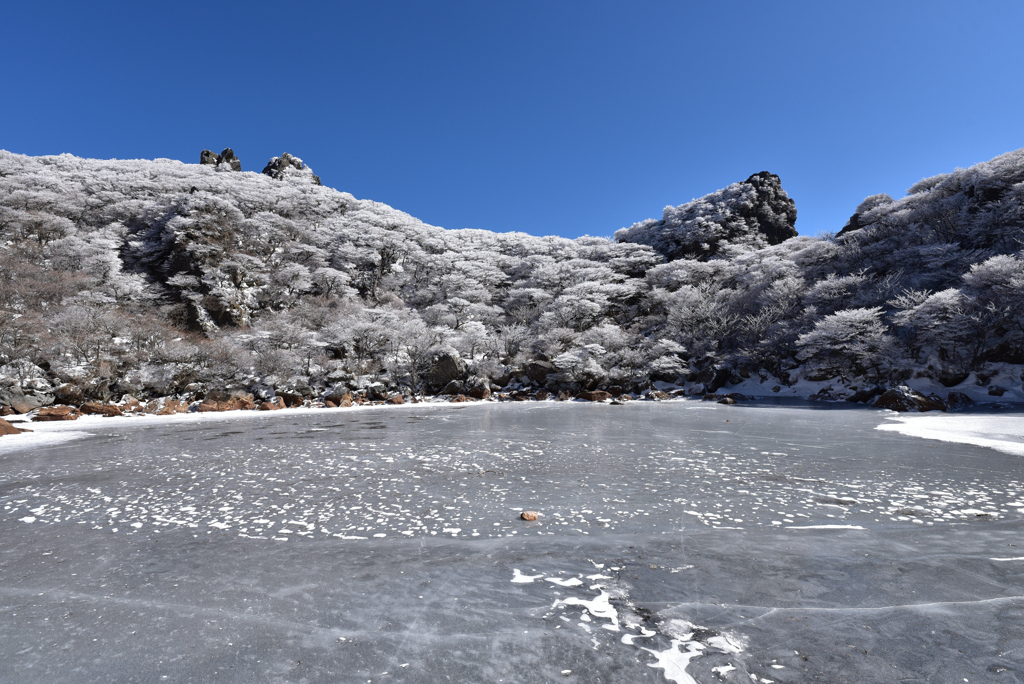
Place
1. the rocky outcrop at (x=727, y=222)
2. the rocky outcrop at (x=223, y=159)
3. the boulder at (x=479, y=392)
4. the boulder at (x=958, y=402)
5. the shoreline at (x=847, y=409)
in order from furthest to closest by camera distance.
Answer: the rocky outcrop at (x=223, y=159) → the rocky outcrop at (x=727, y=222) → the boulder at (x=479, y=392) → the boulder at (x=958, y=402) → the shoreline at (x=847, y=409)

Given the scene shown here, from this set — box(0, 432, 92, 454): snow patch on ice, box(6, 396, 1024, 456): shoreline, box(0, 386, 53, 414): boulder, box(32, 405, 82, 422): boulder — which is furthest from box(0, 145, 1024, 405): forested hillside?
box(0, 432, 92, 454): snow patch on ice

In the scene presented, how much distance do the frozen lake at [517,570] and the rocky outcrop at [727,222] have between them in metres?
49.8

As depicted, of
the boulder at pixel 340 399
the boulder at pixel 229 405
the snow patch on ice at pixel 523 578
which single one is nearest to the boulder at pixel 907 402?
the snow patch on ice at pixel 523 578

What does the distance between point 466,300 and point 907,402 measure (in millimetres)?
33362

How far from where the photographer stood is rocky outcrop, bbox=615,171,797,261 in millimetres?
53219

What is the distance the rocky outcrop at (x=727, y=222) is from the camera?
5322 centimetres

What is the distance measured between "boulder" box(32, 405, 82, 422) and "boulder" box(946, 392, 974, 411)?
3517 cm

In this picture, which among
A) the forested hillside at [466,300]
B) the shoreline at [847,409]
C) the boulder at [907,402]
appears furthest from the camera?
the forested hillside at [466,300]

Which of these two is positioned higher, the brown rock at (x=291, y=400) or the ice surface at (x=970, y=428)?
the ice surface at (x=970, y=428)

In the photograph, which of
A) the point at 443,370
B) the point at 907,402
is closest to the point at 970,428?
the point at 907,402

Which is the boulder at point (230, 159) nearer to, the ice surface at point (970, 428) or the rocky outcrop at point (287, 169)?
the rocky outcrop at point (287, 169)

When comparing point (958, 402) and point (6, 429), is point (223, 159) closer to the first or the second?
point (6, 429)

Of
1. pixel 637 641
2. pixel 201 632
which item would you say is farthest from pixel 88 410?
pixel 637 641

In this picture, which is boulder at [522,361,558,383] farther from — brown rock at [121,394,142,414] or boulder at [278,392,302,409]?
brown rock at [121,394,142,414]
